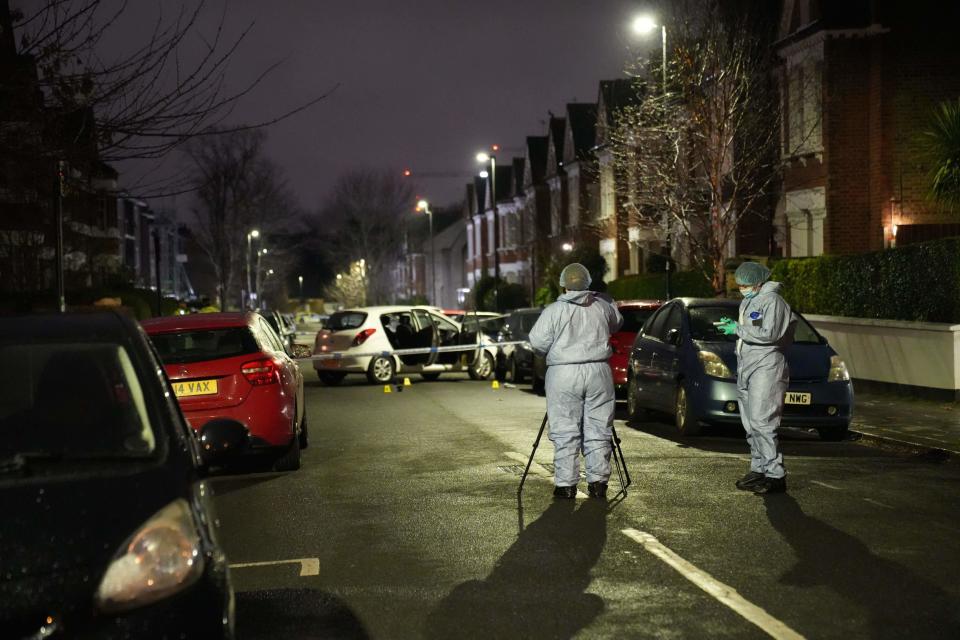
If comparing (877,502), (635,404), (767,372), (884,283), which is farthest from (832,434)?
(884,283)

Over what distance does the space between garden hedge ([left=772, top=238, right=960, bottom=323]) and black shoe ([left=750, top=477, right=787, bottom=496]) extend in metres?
9.05

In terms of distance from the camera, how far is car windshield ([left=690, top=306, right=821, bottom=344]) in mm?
14719

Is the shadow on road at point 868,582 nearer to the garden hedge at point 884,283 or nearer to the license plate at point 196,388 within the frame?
the license plate at point 196,388

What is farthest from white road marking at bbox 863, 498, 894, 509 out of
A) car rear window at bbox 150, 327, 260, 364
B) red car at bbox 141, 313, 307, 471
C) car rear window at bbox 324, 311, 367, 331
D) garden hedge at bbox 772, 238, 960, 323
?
car rear window at bbox 324, 311, 367, 331

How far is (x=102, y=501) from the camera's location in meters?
4.08

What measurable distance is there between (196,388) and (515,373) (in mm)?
14204

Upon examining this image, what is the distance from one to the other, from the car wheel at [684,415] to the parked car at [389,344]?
481 inches

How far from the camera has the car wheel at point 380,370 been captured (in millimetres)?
26344

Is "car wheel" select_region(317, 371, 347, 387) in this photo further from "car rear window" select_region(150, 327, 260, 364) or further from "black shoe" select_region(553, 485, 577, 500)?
"black shoe" select_region(553, 485, 577, 500)

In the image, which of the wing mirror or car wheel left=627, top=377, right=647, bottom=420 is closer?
the wing mirror

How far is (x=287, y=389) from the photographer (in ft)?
39.9

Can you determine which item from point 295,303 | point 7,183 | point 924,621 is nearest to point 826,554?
point 924,621

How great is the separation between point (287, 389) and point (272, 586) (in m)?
5.06

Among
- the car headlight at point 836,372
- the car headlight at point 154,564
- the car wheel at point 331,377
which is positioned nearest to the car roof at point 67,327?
the car headlight at point 154,564
